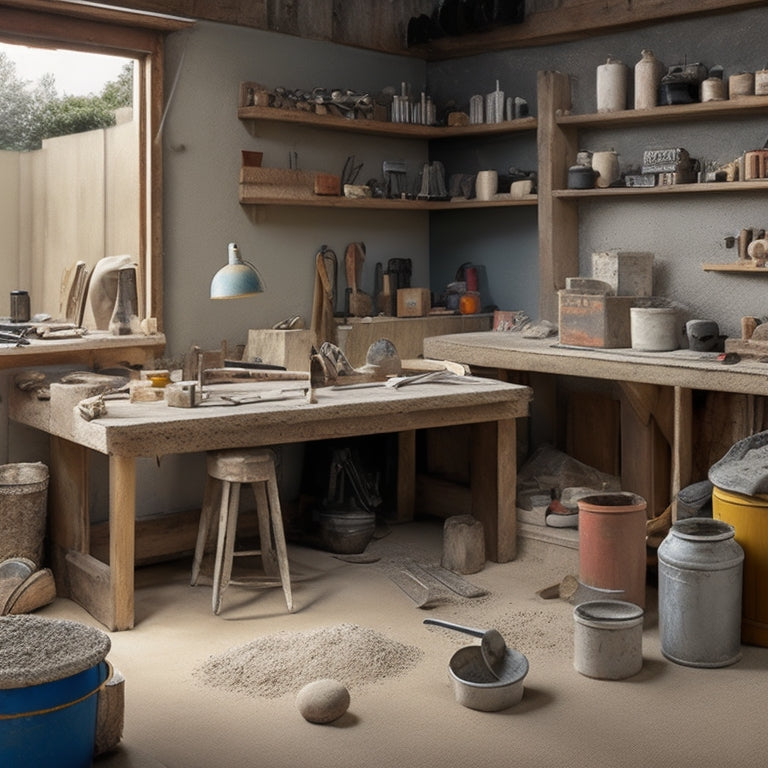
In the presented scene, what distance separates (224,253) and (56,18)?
1485 mm

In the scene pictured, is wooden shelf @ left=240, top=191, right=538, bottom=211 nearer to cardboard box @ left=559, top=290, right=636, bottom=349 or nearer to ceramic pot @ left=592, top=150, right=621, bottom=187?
ceramic pot @ left=592, top=150, right=621, bottom=187

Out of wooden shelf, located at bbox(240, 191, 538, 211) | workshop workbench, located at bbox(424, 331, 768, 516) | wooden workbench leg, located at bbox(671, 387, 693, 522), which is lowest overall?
wooden workbench leg, located at bbox(671, 387, 693, 522)

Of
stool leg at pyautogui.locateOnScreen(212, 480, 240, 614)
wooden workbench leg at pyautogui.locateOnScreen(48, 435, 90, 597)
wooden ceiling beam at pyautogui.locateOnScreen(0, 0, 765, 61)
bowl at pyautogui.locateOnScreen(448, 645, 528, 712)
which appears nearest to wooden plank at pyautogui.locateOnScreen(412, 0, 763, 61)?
wooden ceiling beam at pyautogui.locateOnScreen(0, 0, 765, 61)

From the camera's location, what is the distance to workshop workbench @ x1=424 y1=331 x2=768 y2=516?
516cm

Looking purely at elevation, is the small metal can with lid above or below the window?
below

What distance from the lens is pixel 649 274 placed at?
243 inches

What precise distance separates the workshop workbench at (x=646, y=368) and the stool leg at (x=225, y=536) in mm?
1706

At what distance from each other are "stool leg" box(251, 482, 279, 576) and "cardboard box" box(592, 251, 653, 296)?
216 centimetres

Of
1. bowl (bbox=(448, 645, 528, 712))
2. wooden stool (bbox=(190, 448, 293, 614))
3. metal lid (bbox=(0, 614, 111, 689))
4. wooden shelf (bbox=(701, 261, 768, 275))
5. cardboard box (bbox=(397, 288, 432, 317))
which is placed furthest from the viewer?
cardboard box (bbox=(397, 288, 432, 317))

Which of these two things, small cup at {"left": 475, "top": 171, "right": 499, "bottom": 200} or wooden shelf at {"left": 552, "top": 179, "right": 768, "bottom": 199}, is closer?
wooden shelf at {"left": 552, "top": 179, "right": 768, "bottom": 199}

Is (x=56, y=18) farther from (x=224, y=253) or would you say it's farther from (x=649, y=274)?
(x=649, y=274)

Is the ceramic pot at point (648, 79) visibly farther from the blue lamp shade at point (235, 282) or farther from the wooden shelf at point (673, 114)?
the blue lamp shade at point (235, 282)

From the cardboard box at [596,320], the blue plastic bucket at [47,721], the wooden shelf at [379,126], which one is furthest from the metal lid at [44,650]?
the wooden shelf at [379,126]

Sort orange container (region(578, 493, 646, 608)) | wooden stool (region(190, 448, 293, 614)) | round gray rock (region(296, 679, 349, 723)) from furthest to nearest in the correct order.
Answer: wooden stool (region(190, 448, 293, 614)) → orange container (region(578, 493, 646, 608)) → round gray rock (region(296, 679, 349, 723))
